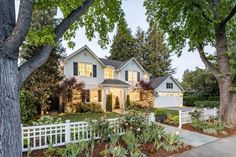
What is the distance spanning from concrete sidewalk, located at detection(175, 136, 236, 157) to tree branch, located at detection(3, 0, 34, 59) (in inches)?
226

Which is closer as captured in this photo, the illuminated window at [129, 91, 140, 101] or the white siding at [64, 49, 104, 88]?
the white siding at [64, 49, 104, 88]

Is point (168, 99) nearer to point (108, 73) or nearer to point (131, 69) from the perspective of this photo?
point (131, 69)

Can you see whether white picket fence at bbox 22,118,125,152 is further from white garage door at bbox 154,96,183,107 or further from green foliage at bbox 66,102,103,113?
white garage door at bbox 154,96,183,107

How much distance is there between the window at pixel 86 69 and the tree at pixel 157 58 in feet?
73.0

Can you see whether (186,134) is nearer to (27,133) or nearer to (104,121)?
(104,121)

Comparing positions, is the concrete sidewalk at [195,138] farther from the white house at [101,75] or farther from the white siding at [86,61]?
the white siding at [86,61]

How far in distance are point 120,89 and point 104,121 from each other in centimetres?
1551

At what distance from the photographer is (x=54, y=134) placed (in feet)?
23.1

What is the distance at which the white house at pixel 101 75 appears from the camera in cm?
2020

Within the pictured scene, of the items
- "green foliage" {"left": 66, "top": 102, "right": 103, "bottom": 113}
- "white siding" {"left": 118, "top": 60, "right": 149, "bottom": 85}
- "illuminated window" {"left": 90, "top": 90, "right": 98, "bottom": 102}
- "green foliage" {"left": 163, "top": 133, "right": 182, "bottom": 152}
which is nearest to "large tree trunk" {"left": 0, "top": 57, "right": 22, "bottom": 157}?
"green foliage" {"left": 163, "top": 133, "right": 182, "bottom": 152}

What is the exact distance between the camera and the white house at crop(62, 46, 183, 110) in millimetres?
20205

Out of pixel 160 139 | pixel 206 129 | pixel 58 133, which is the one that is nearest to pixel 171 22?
pixel 206 129

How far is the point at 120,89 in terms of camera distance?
A: 22984 millimetres

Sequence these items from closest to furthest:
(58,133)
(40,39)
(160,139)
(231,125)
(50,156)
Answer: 1. (40,39)
2. (50,156)
3. (58,133)
4. (160,139)
5. (231,125)
